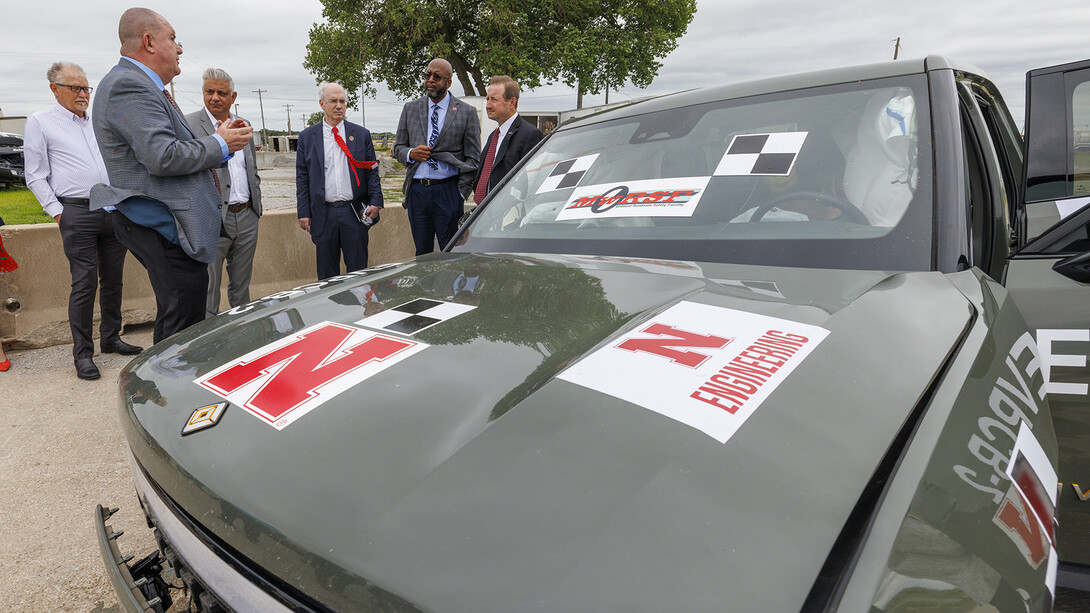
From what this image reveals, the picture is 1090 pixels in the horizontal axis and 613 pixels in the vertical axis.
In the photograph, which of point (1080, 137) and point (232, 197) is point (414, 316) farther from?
point (232, 197)

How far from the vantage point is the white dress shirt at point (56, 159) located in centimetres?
400

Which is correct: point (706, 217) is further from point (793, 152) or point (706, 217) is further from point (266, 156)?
point (266, 156)

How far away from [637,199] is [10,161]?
25.9 meters

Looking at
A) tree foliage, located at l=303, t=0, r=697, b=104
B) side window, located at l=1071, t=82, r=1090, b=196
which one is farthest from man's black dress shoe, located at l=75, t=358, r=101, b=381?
tree foliage, located at l=303, t=0, r=697, b=104

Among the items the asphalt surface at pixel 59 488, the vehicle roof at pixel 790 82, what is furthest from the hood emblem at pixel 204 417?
the vehicle roof at pixel 790 82

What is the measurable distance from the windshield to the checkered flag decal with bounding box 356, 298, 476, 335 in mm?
537

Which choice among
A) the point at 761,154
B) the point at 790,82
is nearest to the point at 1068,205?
the point at 790,82

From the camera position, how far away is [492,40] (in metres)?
24.2

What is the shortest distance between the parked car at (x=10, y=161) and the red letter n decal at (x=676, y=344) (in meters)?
25.8

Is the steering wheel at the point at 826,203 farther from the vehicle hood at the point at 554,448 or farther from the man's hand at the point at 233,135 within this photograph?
the man's hand at the point at 233,135

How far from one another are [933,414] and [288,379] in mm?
1079

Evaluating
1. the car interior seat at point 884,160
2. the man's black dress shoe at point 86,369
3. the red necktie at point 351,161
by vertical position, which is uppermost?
the red necktie at point 351,161

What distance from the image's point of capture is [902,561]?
2.31ft

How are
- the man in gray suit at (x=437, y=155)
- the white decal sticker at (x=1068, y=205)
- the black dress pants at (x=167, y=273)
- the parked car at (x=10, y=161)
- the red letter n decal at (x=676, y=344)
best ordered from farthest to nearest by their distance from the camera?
the parked car at (x=10, y=161) → the man in gray suit at (x=437, y=155) → the black dress pants at (x=167, y=273) → the white decal sticker at (x=1068, y=205) → the red letter n decal at (x=676, y=344)
